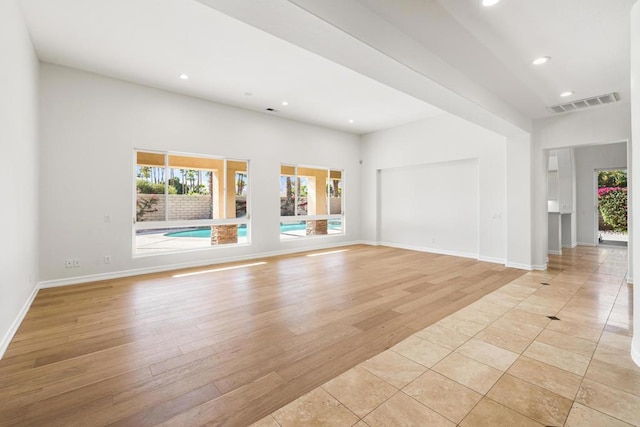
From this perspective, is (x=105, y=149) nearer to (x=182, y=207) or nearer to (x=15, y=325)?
(x=182, y=207)

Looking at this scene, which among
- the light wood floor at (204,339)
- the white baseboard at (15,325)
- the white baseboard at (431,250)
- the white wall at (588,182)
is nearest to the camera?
the light wood floor at (204,339)

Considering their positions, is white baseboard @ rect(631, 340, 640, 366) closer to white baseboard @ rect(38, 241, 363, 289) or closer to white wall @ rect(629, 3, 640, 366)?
white wall @ rect(629, 3, 640, 366)

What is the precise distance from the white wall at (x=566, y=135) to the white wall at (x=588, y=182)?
440cm

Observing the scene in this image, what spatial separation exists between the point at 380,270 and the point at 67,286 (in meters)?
5.17

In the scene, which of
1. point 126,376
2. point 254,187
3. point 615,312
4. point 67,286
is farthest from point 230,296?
point 615,312

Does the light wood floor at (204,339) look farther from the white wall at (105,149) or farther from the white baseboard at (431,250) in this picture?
the white baseboard at (431,250)

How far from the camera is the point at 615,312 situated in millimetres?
3314

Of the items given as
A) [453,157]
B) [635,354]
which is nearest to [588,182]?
[453,157]

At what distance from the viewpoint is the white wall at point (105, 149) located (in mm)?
4375

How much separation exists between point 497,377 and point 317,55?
3.88m

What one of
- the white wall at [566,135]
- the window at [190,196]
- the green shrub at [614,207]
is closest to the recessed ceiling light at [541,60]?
the white wall at [566,135]

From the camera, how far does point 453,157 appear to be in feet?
22.0

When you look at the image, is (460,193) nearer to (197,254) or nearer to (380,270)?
(380,270)

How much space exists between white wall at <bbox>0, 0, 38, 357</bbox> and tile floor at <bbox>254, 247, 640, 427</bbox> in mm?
2906
